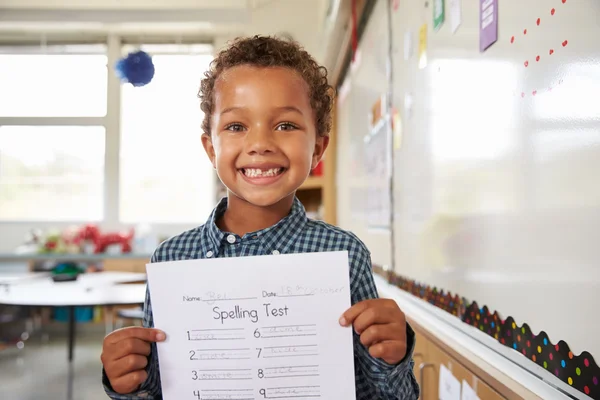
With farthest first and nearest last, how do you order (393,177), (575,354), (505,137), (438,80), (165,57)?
(165,57)
(393,177)
(438,80)
(505,137)
(575,354)

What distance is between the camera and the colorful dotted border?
657 mm

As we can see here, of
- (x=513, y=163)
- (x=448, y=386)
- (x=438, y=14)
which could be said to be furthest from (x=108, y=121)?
(x=513, y=163)

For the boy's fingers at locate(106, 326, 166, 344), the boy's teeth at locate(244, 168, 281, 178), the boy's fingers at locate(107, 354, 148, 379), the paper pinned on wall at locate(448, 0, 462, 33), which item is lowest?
the boy's fingers at locate(107, 354, 148, 379)

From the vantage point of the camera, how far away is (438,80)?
1349mm

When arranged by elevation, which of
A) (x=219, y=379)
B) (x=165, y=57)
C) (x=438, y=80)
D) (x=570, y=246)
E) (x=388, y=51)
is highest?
(x=165, y=57)

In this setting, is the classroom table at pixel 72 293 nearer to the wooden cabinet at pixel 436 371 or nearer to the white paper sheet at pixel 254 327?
the wooden cabinet at pixel 436 371

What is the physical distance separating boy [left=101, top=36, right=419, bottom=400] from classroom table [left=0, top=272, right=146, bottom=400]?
1.62 metres

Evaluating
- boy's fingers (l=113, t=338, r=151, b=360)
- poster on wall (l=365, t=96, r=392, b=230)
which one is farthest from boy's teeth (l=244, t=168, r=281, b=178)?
poster on wall (l=365, t=96, r=392, b=230)

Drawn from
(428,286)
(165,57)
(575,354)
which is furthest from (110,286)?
(165,57)

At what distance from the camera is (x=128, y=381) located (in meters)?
0.72

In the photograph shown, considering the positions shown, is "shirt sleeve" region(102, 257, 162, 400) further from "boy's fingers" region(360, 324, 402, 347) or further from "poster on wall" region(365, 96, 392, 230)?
"poster on wall" region(365, 96, 392, 230)

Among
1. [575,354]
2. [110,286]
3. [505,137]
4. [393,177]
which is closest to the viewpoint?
[575,354]

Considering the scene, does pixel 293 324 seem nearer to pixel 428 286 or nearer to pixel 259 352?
pixel 259 352

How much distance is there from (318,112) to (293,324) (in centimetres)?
43
